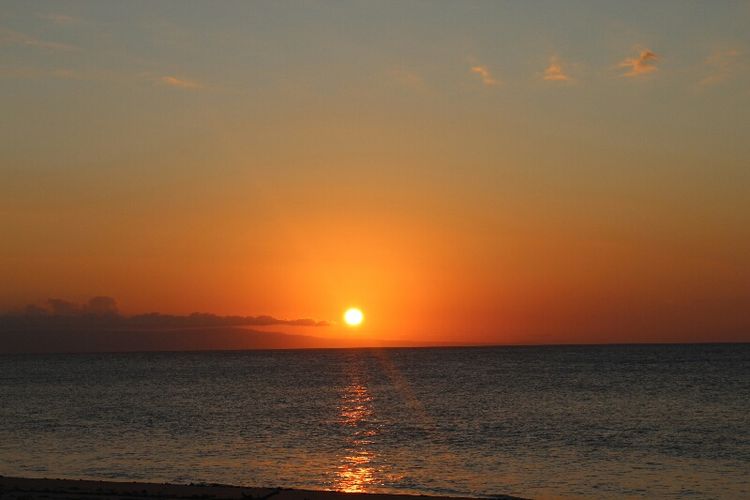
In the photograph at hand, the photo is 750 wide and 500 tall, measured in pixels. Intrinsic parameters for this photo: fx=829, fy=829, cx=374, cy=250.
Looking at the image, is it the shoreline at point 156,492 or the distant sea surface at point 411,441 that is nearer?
the shoreline at point 156,492

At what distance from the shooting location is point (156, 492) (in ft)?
91.0

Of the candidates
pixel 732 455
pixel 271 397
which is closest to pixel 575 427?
pixel 732 455

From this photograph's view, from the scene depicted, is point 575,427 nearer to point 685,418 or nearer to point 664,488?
point 685,418

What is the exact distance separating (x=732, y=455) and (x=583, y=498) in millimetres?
13992

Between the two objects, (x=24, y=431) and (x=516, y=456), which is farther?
(x=24, y=431)

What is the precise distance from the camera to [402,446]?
43.8 m

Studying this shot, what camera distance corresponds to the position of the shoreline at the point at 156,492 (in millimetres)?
Result: 26875

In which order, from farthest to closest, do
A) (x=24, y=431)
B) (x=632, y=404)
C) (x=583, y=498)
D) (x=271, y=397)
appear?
(x=271, y=397)
(x=632, y=404)
(x=24, y=431)
(x=583, y=498)

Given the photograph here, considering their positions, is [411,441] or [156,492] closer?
[156,492]

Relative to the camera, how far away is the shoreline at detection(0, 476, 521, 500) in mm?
26875

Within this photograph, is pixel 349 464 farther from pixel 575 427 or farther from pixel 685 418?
pixel 685 418

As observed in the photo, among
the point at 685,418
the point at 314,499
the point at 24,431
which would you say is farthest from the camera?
the point at 685,418

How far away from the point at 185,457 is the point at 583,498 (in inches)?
765

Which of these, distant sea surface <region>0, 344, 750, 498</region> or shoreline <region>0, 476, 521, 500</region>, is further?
distant sea surface <region>0, 344, 750, 498</region>
